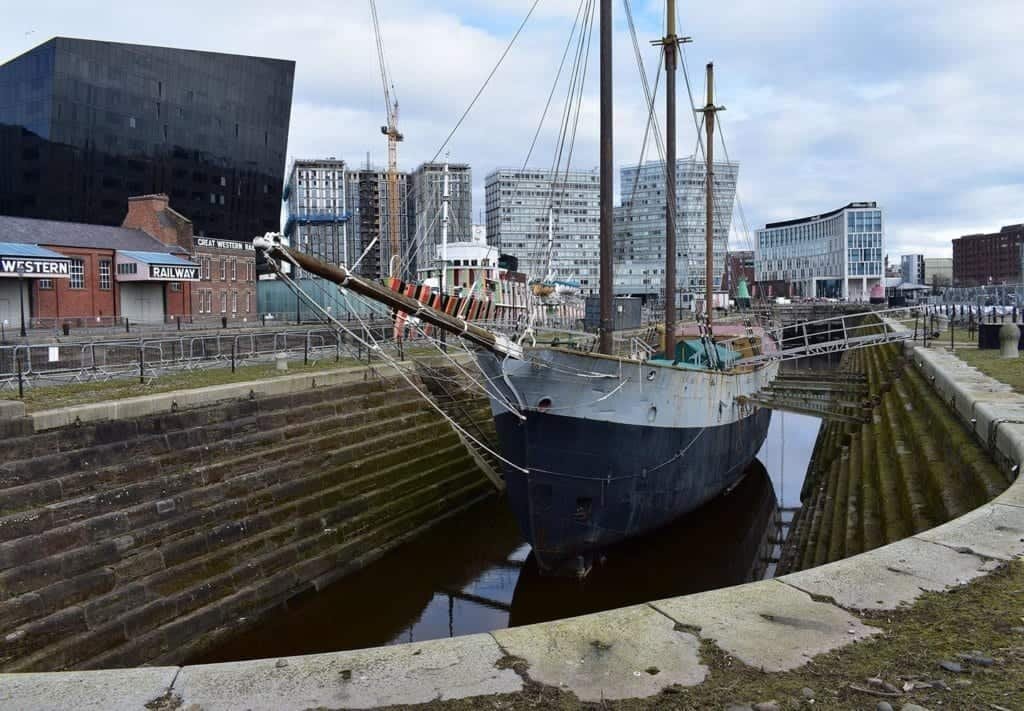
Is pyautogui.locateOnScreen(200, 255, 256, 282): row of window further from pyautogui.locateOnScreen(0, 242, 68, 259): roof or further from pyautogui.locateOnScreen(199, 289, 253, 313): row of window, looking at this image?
pyautogui.locateOnScreen(0, 242, 68, 259): roof

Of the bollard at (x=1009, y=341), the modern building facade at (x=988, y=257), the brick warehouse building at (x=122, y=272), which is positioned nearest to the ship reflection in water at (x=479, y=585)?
the bollard at (x=1009, y=341)

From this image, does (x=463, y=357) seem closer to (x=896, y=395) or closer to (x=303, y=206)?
(x=896, y=395)

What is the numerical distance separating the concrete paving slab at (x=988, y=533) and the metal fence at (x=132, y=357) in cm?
893

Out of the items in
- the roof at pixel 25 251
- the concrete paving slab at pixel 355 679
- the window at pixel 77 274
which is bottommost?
the concrete paving slab at pixel 355 679

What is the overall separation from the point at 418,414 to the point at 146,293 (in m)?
29.1

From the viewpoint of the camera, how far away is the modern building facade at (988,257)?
165875 mm

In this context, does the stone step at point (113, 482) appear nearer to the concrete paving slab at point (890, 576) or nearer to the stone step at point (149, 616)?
the stone step at point (149, 616)

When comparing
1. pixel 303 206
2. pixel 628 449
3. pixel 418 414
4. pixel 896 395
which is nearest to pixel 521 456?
pixel 628 449

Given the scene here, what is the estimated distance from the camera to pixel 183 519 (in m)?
12.1

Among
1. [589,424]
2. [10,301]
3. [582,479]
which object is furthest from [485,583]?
[10,301]

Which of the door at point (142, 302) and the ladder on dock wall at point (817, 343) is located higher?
the door at point (142, 302)

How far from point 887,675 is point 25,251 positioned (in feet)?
125

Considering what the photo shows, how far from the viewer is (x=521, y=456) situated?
1355 centimetres

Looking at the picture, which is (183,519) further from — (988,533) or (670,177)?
(670,177)
